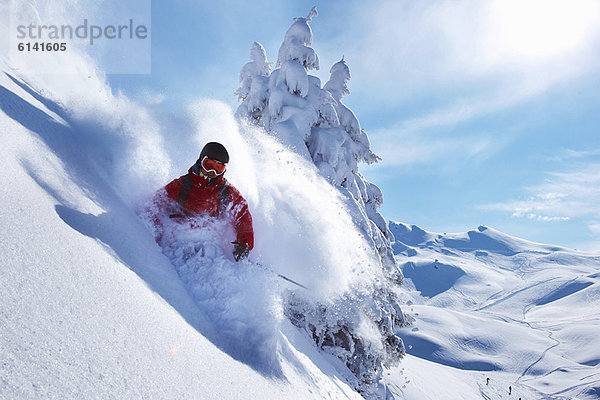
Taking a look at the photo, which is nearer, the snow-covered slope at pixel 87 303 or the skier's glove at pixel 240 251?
the snow-covered slope at pixel 87 303

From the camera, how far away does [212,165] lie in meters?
3.95

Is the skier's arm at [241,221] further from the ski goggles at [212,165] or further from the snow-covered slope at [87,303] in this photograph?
the snow-covered slope at [87,303]

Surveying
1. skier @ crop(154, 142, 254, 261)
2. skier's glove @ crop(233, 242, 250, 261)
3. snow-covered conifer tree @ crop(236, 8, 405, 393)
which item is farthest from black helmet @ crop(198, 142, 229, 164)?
snow-covered conifer tree @ crop(236, 8, 405, 393)

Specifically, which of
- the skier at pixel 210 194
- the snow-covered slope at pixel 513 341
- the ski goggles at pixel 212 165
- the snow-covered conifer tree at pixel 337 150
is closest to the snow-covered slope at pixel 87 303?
the skier at pixel 210 194

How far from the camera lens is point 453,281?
18550 centimetres

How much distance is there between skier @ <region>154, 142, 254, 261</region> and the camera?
3957 millimetres

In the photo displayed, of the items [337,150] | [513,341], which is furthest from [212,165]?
[513,341]

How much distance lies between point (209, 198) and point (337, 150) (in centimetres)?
786

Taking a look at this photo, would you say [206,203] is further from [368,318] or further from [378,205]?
[378,205]

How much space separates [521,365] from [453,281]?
12563cm

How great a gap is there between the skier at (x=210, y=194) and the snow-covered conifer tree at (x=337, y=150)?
427 cm

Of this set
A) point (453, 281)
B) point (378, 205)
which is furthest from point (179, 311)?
point (453, 281)

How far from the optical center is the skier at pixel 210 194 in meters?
3.96

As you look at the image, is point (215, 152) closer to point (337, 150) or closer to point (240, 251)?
point (240, 251)
